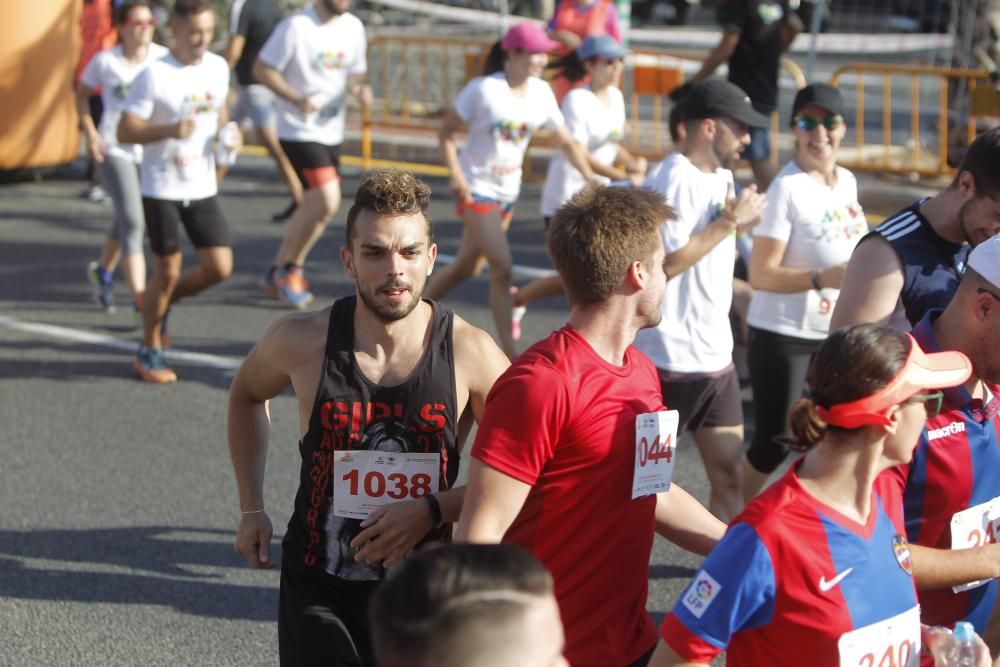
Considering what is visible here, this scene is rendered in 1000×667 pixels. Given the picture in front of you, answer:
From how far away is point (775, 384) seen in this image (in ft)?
17.5

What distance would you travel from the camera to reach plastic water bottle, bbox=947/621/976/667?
Answer: 2.68m

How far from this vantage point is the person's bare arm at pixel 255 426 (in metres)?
3.48

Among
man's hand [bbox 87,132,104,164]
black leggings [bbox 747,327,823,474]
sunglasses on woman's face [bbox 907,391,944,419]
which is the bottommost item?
black leggings [bbox 747,327,823,474]

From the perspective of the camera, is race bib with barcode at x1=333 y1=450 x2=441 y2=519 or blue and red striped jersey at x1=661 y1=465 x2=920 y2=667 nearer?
blue and red striped jersey at x1=661 y1=465 x2=920 y2=667

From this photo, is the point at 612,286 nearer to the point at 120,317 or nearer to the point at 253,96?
the point at 120,317

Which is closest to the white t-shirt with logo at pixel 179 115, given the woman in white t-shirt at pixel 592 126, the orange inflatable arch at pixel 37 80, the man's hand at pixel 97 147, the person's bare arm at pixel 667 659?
the man's hand at pixel 97 147


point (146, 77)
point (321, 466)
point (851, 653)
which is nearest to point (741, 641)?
point (851, 653)

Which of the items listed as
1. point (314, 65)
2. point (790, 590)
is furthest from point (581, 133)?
point (790, 590)

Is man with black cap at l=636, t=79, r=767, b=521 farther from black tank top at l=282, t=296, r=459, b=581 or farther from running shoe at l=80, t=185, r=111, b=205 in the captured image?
running shoe at l=80, t=185, r=111, b=205

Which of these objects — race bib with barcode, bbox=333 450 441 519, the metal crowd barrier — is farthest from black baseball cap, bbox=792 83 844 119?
the metal crowd barrier

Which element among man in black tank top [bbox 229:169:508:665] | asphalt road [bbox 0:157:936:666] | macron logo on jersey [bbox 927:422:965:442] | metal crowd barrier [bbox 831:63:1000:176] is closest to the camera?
macron logo on jersey [bbox 927:422:965:442]

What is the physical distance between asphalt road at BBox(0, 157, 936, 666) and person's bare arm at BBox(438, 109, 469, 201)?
1.23 m

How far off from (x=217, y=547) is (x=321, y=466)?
2282 millimetres

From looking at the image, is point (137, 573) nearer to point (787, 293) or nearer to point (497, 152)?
point (787, 293)
